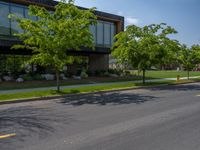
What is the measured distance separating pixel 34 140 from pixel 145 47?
53.8 feet

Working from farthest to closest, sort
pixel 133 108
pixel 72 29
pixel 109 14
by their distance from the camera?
pixel 109 14 < pixel 72 29 < pixel 133 108

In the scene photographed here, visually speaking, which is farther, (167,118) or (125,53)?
(125,53)

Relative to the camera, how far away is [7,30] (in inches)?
936

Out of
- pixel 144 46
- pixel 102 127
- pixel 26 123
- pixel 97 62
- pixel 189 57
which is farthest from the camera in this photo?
pixel 97 62

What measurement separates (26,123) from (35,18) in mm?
18841

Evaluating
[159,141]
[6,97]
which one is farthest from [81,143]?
[6,97]

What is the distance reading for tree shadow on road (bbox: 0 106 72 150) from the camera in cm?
666

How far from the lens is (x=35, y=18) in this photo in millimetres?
25938

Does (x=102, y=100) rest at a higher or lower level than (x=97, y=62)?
lower

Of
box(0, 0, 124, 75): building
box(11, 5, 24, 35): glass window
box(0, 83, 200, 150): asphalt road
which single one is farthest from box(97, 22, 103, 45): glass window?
box(0, 83, 200, 150): asphalt road

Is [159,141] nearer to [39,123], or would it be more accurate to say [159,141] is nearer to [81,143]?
[81,143]

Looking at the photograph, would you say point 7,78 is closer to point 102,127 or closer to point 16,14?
point 16,14

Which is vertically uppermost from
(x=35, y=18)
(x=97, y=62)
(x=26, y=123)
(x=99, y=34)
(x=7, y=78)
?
(x=35, y=18)

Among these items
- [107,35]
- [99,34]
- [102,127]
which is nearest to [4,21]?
[99,34]
